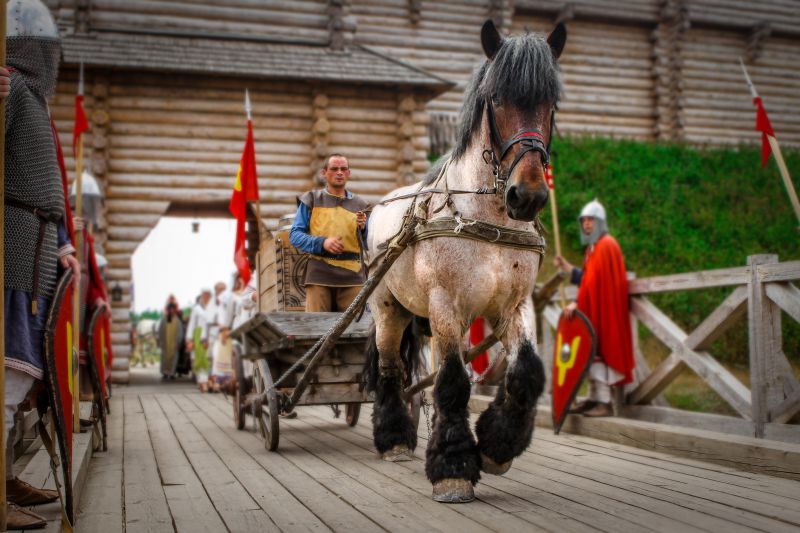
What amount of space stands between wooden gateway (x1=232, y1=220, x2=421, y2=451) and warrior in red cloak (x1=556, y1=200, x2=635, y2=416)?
6.16 feet

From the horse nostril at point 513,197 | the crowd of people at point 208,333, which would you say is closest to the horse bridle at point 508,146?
the horse nostril at point 513,197

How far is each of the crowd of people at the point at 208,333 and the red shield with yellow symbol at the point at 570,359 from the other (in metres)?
5.04

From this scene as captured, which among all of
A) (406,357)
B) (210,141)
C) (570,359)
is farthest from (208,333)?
(406,357)

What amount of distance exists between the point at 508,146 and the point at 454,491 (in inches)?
68.1

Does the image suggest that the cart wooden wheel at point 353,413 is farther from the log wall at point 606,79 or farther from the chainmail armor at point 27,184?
the log wall at point 606,79

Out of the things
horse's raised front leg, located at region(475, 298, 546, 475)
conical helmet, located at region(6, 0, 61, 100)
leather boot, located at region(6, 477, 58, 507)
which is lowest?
leather boot, located at region(6, 477, 58, 507)

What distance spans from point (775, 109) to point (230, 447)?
23.1m

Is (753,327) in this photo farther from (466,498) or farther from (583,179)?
(583,179)

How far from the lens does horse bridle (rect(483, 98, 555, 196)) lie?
3506 mm

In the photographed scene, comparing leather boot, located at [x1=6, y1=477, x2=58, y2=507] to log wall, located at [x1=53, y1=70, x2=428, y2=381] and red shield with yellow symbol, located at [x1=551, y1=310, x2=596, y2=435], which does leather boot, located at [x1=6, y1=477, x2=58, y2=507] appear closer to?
red shield with yellow symbol, located at [x1=551, y1=310, x2=596, y2=435]

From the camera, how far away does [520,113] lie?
3643mm

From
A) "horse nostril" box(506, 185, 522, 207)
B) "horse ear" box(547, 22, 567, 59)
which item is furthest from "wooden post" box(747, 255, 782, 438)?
"horse nostril" box(506, 185, 522, 207)

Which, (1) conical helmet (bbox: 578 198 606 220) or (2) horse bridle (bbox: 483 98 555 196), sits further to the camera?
(1) conical helmet (bbox: 578 198 606 220)

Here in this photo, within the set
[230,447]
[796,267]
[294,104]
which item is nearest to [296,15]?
[294,104]
